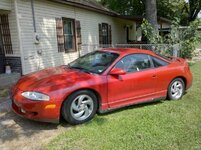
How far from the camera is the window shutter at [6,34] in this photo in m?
8.37

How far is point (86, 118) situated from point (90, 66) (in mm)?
1185

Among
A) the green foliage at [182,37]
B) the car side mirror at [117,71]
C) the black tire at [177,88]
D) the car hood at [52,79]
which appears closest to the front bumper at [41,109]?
the car hood at [52,79]

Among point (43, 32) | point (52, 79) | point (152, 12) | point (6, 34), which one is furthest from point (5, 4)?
point (152, 12)

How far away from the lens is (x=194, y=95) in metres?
6.10

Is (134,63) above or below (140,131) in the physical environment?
above

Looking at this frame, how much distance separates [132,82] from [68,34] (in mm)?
7203

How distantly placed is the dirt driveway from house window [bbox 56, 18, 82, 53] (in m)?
6.31

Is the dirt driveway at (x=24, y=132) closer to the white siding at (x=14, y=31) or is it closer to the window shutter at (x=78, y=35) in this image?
the white siding at (x=14, y=31)

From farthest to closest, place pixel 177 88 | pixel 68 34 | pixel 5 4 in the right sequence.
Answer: pixel 68 34 < pixel 5 4 < pixel 177 88

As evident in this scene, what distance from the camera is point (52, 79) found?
4.40 m

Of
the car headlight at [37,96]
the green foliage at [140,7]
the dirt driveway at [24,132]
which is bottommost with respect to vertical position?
the dirt driveway at [24,132]

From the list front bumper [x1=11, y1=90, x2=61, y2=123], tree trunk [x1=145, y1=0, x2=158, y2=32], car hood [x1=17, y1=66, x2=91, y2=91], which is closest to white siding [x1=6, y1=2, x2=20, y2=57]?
car hood [x1=17, y1=66, x2=91, y2=91]

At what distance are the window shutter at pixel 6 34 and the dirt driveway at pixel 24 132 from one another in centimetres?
429

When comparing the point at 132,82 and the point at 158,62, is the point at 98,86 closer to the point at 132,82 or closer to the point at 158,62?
the point at 132,82
